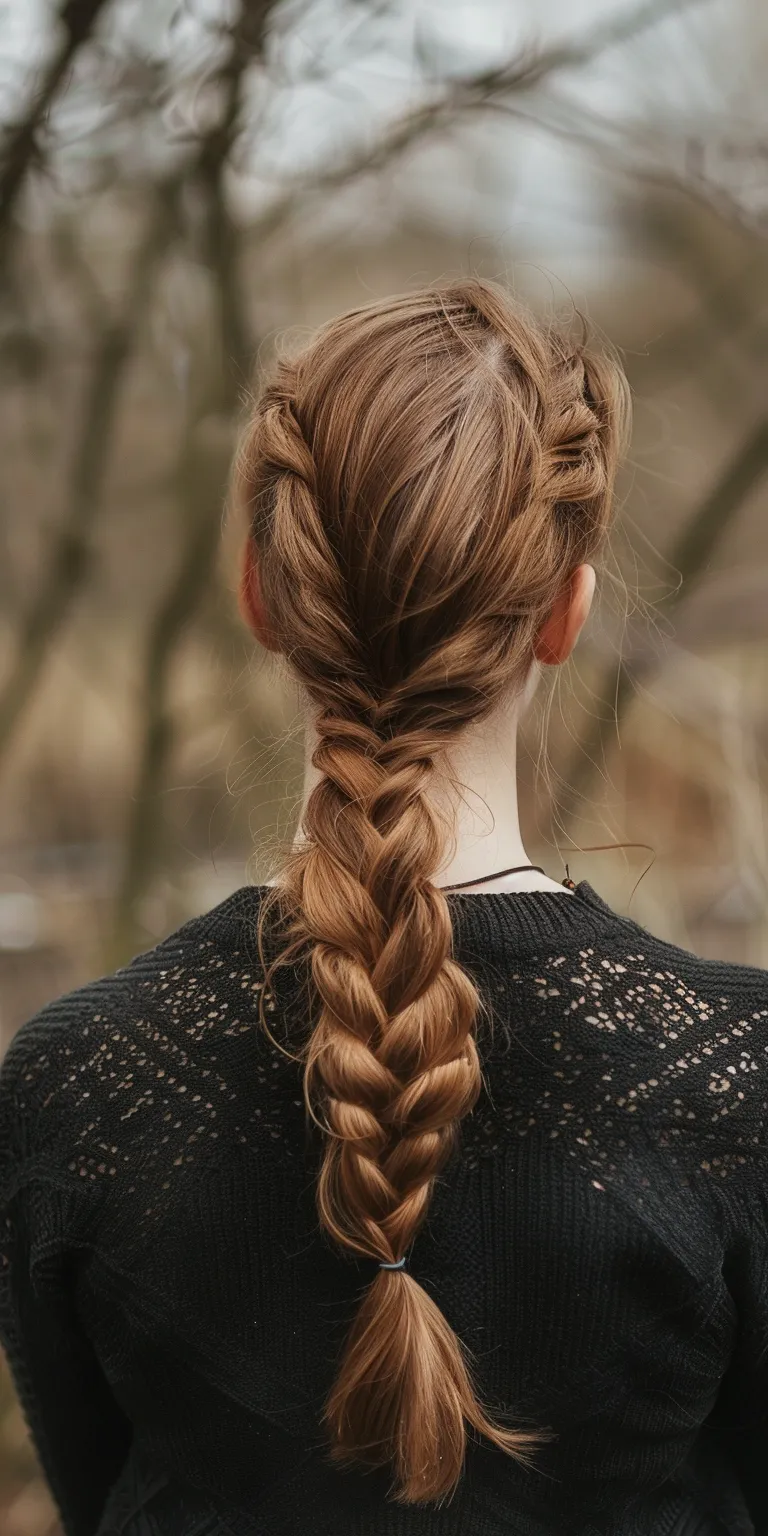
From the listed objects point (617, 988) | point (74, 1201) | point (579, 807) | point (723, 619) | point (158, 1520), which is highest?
point (723, 619)

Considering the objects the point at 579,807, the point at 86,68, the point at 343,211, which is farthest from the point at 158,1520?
the point at 86,68

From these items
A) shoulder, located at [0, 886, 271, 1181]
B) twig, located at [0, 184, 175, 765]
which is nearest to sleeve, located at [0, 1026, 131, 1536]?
shoulder, located at [0, 886, 271, 1181]

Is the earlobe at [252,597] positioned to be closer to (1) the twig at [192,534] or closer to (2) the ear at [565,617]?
(2) the ear at [565,617]

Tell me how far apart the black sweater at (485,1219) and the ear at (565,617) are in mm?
168

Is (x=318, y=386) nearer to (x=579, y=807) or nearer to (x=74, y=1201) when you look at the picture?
(x=74, y=1201)

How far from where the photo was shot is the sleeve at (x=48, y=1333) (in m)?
0.87

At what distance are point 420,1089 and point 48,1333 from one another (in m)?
0.44

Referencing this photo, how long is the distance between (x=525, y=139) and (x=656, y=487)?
1.91 feet

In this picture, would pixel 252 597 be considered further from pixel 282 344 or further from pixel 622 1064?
pixel 282 344

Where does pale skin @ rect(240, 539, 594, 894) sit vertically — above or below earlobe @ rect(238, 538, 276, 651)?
below

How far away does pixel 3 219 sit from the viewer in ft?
6.51

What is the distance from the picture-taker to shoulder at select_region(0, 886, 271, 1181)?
826 millimetres

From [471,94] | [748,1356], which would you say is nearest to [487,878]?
[748,1356]

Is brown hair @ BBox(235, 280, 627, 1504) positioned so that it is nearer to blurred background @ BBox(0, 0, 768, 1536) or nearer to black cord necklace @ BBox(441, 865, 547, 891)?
black cord necklace @ BBox(441, 865, 547, 891)
